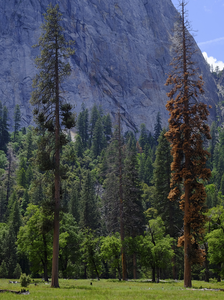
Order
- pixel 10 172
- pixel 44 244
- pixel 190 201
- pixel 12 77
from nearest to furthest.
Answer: pixel 190 201
pixel 44 244
pixel 10 172
pixel 12 77

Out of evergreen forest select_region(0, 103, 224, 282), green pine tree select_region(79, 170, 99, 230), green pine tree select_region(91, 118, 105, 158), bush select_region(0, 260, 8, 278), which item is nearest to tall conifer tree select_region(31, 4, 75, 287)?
evergreen forest select_region(0, 103, 224, 282)

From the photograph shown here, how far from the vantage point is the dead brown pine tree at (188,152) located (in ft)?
63.6

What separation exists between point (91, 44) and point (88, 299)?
7806 inches

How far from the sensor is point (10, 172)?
275ft

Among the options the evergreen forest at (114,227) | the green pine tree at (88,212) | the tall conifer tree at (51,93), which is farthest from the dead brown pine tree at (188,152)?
the green pine tree at (88,212)

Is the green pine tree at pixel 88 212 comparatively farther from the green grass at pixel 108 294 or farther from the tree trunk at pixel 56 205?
the green grass at pixel 108 294

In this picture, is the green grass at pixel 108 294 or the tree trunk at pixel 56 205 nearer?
the green grass at pixel 108 294

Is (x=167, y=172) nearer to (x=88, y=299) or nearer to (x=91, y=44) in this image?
(x=88, y=299)

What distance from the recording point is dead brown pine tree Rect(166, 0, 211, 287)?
19.4 meters

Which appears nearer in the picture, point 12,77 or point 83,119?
point 83,119

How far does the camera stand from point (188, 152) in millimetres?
19766

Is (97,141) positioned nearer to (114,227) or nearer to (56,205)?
(114,227)

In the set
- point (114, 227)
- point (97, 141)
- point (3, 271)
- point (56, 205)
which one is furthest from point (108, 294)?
point (97, 141)

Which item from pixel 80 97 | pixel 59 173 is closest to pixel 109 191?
pixel 59 173
